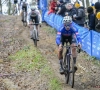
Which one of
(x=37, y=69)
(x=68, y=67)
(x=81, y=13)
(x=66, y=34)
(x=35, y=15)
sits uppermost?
(x=81, y=13)

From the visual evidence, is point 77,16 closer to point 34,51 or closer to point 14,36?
point 34,51

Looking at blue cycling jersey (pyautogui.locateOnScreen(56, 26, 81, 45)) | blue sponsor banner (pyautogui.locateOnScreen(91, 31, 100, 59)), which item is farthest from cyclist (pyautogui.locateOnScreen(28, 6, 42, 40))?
blue cycling jersey (pyautogui.locateOnScreen(56, 26, 81, 45))

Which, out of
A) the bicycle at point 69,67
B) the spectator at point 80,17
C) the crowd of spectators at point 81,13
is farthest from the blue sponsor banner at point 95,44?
the bicycle at point 69,67

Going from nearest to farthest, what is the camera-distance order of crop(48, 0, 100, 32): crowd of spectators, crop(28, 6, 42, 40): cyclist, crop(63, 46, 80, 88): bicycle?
1. crop(63, 46, 80, 88): bicycle
2. crop(48, 0, 100, 32): crowd of spectators
3. crop(28, 6, 42, 40): cyclist

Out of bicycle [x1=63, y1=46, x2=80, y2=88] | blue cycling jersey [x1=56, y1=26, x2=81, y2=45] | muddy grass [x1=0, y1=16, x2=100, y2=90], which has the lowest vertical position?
muddy grass [x1=0, y1=16, x2=100, y2=90]

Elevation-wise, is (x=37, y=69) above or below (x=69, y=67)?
below

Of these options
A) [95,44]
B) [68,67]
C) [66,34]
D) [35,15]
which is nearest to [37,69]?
[68,67]

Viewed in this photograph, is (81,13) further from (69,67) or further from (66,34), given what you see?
(69,67)

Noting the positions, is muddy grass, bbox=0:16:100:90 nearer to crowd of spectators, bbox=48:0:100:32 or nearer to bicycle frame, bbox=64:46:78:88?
bicycle frame, bbox=64:46:78:88

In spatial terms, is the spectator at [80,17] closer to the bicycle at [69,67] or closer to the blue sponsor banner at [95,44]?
the blue sponsor banner at [95,44]

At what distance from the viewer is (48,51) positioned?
14844mm

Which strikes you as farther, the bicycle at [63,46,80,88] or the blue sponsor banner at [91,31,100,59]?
the blue sponsor banner at [91,31,100,59]

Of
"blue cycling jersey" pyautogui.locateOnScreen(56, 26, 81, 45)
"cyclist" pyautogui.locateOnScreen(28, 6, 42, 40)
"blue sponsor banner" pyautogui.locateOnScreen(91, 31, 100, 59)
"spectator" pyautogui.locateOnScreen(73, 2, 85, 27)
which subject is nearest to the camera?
"blue cycling jersey" pyautogui.locateOnScreen(56, 26, 81, 45)

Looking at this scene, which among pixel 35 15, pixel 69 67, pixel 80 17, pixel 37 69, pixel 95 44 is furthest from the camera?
pixel 35 15
